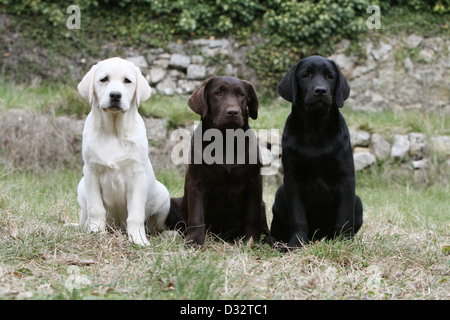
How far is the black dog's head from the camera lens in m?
3.61

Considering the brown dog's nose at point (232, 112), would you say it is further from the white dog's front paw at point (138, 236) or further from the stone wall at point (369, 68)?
the stone wall at point (369, 68)

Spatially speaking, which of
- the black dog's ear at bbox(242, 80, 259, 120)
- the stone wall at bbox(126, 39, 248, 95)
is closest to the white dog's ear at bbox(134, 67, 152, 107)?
the black dog's ear at bbox(242, 80, 259, 120)

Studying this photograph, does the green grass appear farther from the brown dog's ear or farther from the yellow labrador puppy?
the brown dog's ear

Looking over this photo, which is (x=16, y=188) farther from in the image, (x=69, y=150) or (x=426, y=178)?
(x=426, y=178)

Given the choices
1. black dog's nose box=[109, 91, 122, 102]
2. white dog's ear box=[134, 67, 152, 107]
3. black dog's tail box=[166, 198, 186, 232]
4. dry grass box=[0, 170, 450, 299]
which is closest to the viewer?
dry grass box=[0, 170, 450, 299]

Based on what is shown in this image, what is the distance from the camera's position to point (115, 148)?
12.3 feet

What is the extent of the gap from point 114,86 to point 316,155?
4.97 ft

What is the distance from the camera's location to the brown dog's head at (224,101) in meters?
3.72

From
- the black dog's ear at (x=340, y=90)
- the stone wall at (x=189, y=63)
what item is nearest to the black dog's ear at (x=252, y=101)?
the black dog's ear at (x=340, y=90)

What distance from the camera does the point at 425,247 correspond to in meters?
3.98

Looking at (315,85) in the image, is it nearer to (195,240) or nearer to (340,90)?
(340,90)

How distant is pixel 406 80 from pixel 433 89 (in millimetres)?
559
